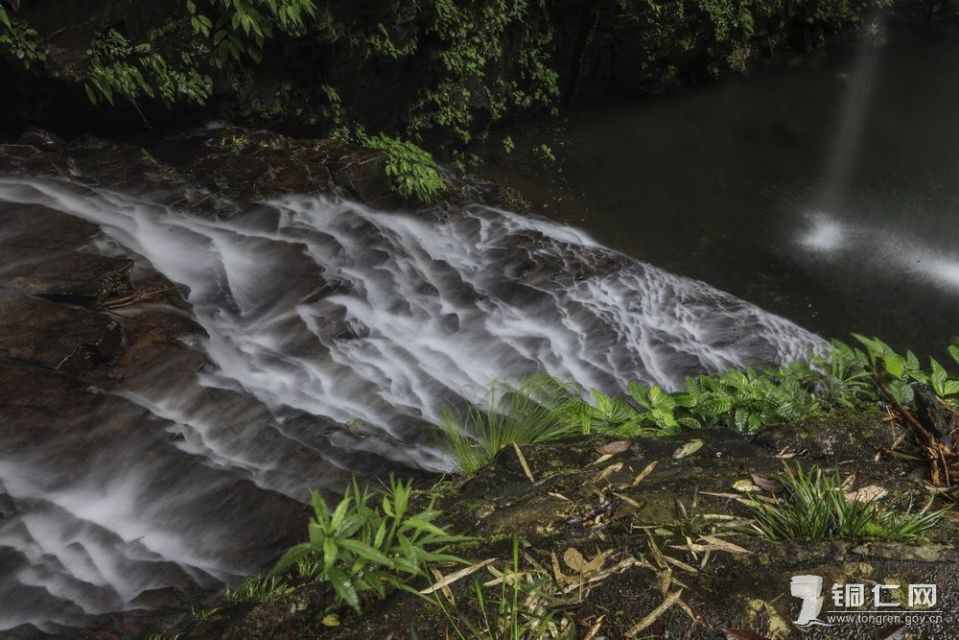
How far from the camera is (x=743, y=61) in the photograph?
13.8m

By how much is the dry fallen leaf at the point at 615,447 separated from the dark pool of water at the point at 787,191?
4873 millimetres

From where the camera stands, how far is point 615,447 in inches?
121

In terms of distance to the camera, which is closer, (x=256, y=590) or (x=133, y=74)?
(x=256, y=590)

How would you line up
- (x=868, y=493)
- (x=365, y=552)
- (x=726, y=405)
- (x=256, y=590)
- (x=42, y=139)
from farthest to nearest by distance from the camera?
1. (x=42, y=139)
2. (x=726, y=405)
3. (x=256, y=590)
4. (x=868, y=493)
5. (x=365, y=552)

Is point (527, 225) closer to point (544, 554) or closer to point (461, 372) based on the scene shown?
point (461, 372)

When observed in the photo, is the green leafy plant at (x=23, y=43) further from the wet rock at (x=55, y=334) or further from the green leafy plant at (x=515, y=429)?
the green leafy plant at (x=515, y=429)

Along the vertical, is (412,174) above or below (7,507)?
above

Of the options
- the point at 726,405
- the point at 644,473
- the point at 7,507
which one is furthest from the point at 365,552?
the point at 7,507

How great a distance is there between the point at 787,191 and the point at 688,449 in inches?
313

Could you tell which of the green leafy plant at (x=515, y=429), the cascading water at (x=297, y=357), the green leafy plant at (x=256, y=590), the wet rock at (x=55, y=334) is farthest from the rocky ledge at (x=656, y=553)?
the wet rock at (x=55, y=334)

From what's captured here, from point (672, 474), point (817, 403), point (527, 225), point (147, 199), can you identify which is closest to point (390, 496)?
point (672, 474)

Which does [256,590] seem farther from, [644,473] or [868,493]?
[868,493]

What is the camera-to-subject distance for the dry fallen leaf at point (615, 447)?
304cm

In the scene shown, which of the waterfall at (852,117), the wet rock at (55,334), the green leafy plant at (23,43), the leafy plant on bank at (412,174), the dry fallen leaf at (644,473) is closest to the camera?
the dry fallen leaf at (644,473)
